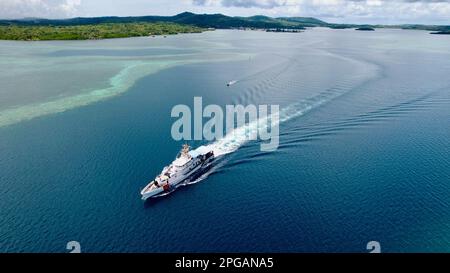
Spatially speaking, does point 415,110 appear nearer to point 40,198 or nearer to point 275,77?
point 275,77

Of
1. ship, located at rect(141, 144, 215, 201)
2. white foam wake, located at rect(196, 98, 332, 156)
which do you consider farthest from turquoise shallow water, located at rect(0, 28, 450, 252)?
ship, located at rect(141, 144, 215, 201)

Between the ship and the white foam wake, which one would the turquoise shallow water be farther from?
the ship

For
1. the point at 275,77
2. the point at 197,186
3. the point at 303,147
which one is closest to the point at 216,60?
the point at 275,77

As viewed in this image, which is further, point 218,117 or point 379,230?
point 218,117

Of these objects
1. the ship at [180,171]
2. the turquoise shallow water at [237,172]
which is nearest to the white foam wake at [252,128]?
the turquoise shallow water at [237,172]

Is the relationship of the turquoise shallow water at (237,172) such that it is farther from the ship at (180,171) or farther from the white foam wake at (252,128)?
the ship at (180,171)
